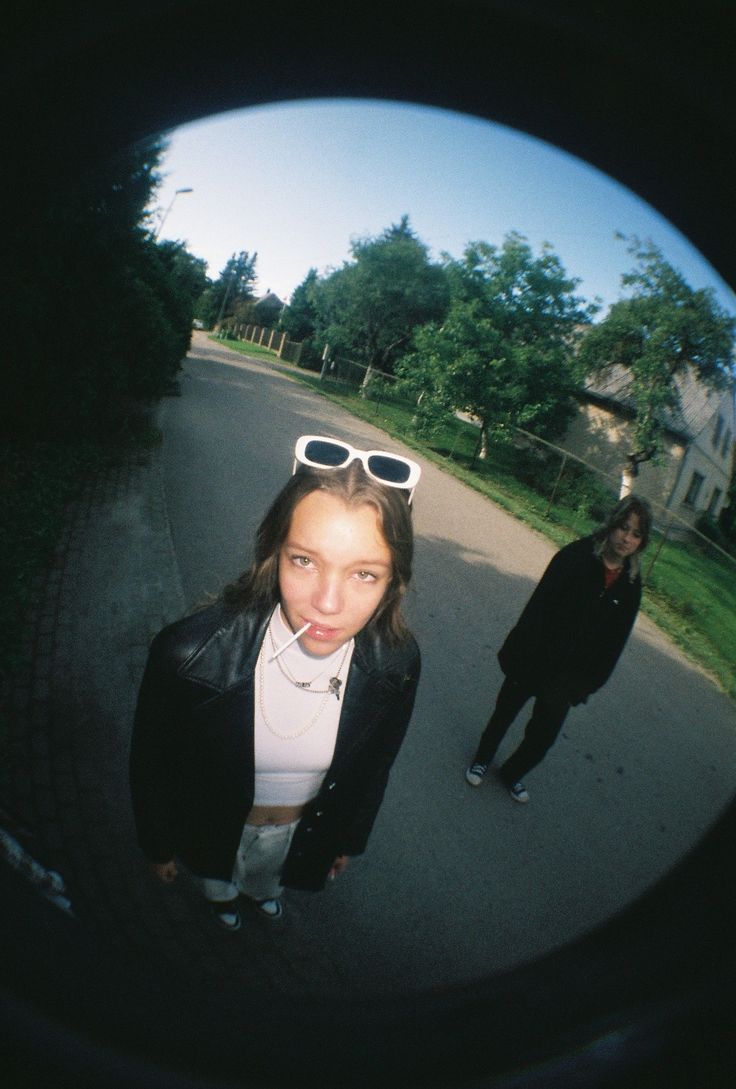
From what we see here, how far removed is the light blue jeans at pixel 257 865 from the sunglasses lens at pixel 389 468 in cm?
143

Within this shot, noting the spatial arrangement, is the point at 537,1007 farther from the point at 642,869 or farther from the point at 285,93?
the point at 642,869

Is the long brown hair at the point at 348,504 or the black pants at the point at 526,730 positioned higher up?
the long brown hair at the point at 348,504

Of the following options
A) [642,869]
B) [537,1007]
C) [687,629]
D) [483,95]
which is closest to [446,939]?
[642,869]

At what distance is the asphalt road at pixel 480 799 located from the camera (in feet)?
7.59

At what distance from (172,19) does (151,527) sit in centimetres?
567

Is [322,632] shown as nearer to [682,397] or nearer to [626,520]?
[626,520]

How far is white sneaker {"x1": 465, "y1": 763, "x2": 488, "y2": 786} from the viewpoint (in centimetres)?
339

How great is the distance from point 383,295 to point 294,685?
600 cm

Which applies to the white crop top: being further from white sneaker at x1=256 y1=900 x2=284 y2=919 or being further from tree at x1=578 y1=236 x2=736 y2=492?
tree at x1=578 y1=236 x2=736 y2=492

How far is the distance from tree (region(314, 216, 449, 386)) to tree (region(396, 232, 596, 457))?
2.14 ft

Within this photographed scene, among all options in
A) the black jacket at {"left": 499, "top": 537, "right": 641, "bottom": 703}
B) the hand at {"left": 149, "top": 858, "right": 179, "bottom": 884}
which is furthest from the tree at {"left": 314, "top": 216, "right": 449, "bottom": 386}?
the hand at {"left": 149, "top": 858, "right": 179, "bottom": 884}

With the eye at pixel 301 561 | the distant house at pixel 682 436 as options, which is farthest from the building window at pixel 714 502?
the eye at pixel 301 561

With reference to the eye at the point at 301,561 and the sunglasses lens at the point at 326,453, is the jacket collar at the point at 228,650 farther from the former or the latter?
the sunglasses lens at the point at 326,453

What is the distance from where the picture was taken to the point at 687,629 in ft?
21.1
